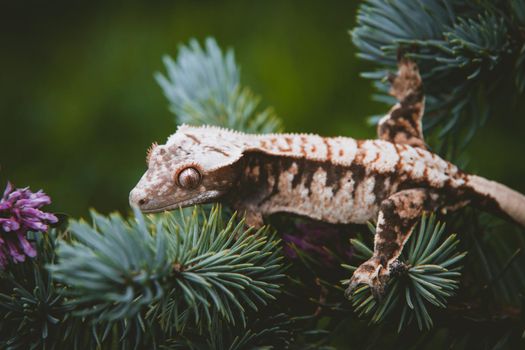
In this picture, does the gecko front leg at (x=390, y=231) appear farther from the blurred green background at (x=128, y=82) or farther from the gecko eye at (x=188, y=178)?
the blurred green background at (x=128, y=82)

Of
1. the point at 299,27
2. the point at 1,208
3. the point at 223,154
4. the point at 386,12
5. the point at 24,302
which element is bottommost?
the point at 24,302

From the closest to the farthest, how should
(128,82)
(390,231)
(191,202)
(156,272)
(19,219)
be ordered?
(156,272), (19,219), (390,231), (191,202), (128,82)

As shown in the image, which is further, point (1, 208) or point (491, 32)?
point (491, 32)

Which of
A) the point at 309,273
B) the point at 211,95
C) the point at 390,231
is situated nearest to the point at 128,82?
the point at 211,95

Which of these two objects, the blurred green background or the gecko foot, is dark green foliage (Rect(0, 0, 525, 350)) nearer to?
the gecko foot

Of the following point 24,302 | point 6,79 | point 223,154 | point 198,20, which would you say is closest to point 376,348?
point 223,154

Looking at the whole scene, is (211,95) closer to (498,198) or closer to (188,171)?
(188,171)

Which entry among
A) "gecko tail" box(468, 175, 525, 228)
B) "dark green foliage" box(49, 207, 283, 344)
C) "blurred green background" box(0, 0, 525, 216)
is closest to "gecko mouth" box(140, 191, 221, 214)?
"dark green foliage" box(49, 207, 283, 344)

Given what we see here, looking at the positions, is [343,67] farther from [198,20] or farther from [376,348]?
[376,348]

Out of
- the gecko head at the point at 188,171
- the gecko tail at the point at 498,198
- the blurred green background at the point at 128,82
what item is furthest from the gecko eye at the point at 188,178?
the blurred green background at the point at 128,82
